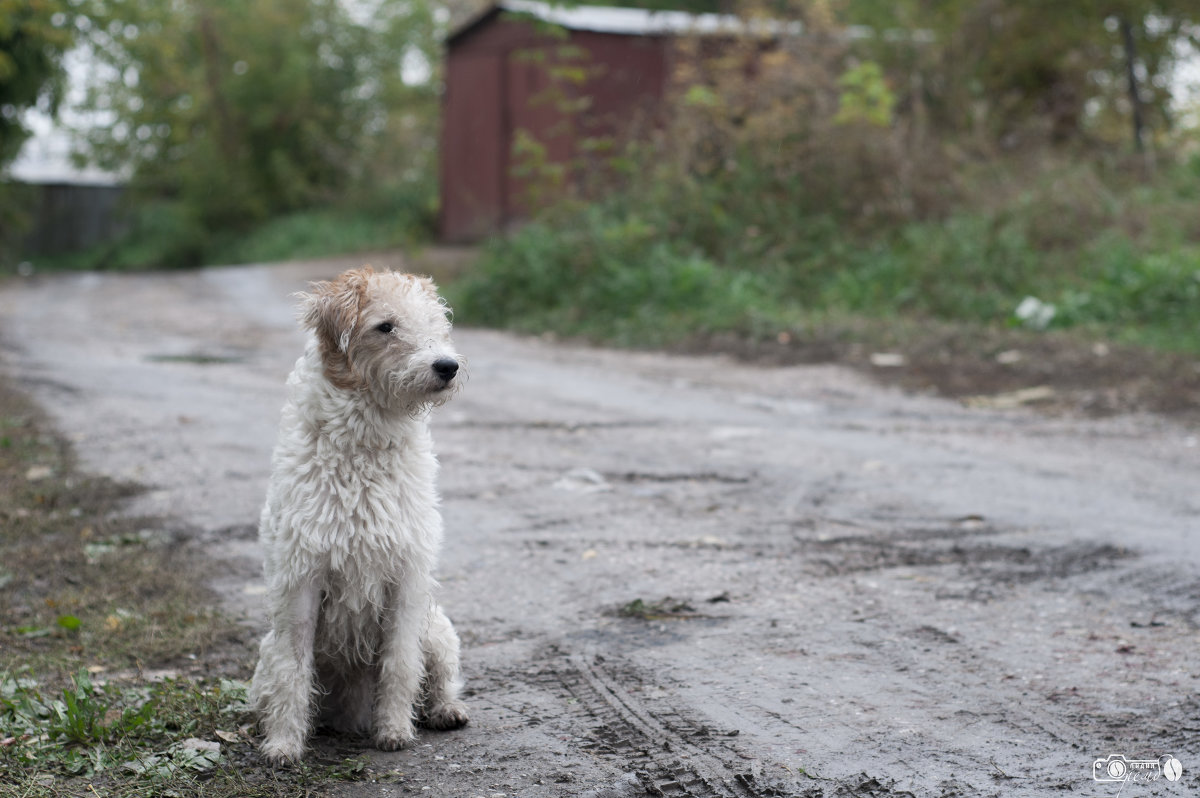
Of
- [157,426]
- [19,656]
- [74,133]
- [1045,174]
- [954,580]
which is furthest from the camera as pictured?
[74,133]

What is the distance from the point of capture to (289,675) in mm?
3486

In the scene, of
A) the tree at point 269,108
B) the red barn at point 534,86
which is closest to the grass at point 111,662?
the red barn at point 534,86

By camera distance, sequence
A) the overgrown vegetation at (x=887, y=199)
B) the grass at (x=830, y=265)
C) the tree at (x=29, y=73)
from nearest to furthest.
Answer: the grass at (x=830, y=265) → the overgrown vegetation at (x=887, y=199) → the tree at (x=29, y=73)

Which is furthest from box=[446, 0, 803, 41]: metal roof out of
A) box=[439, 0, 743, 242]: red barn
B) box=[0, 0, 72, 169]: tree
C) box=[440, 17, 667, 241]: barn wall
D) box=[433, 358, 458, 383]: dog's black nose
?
box=[433, 358, 458, 383]: dog's black nose

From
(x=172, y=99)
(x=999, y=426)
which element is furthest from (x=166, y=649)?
(x=172, y=99)

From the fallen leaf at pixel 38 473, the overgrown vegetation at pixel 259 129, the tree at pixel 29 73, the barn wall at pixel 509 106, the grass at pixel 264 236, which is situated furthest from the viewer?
the overgrown vegetation at pixel 259 129

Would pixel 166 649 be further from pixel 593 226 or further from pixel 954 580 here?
pixel 593 226

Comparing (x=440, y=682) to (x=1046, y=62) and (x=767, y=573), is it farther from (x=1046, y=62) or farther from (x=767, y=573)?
(x=1046, y=62)

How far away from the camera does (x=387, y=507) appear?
139 inches

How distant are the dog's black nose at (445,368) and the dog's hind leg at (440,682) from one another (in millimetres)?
832

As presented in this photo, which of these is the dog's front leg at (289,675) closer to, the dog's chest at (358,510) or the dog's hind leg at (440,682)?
the dog's chest at (358,510)

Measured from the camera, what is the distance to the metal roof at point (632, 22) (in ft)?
59.2

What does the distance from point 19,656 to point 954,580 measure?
12.7 ft

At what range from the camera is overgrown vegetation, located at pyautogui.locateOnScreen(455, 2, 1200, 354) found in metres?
12.7
